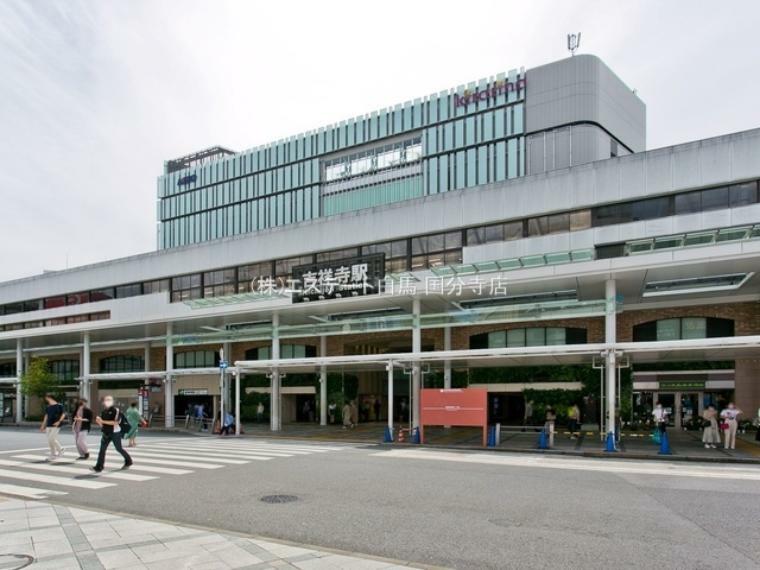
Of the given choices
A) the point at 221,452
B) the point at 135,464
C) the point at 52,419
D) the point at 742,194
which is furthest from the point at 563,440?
the point at 52,419

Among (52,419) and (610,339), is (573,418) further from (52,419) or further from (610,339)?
(52,419)

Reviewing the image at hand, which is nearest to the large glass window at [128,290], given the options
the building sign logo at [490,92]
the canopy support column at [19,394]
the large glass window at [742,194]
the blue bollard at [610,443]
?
the canopy support column at [19,394]

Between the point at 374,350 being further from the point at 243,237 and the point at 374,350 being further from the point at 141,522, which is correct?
the point at 141,522

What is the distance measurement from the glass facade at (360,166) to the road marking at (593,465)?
188 feet

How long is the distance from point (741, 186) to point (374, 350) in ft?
68.3

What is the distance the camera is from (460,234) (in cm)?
2936

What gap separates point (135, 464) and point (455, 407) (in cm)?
1041

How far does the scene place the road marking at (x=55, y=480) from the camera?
12755 millimetres

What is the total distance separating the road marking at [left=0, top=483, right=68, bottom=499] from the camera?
11.7 metres

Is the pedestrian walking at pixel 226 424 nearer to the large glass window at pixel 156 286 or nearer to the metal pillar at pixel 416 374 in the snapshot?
the metal pillar at pixel 416 374

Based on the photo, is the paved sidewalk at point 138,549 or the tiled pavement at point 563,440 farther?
the tiled pavement at point 563,440

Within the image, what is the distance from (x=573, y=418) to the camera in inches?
1041

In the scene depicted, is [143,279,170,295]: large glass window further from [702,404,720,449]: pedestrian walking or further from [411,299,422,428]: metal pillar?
[702,404,720,449]: pedestrian walking

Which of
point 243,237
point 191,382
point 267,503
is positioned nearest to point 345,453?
point 267,503
